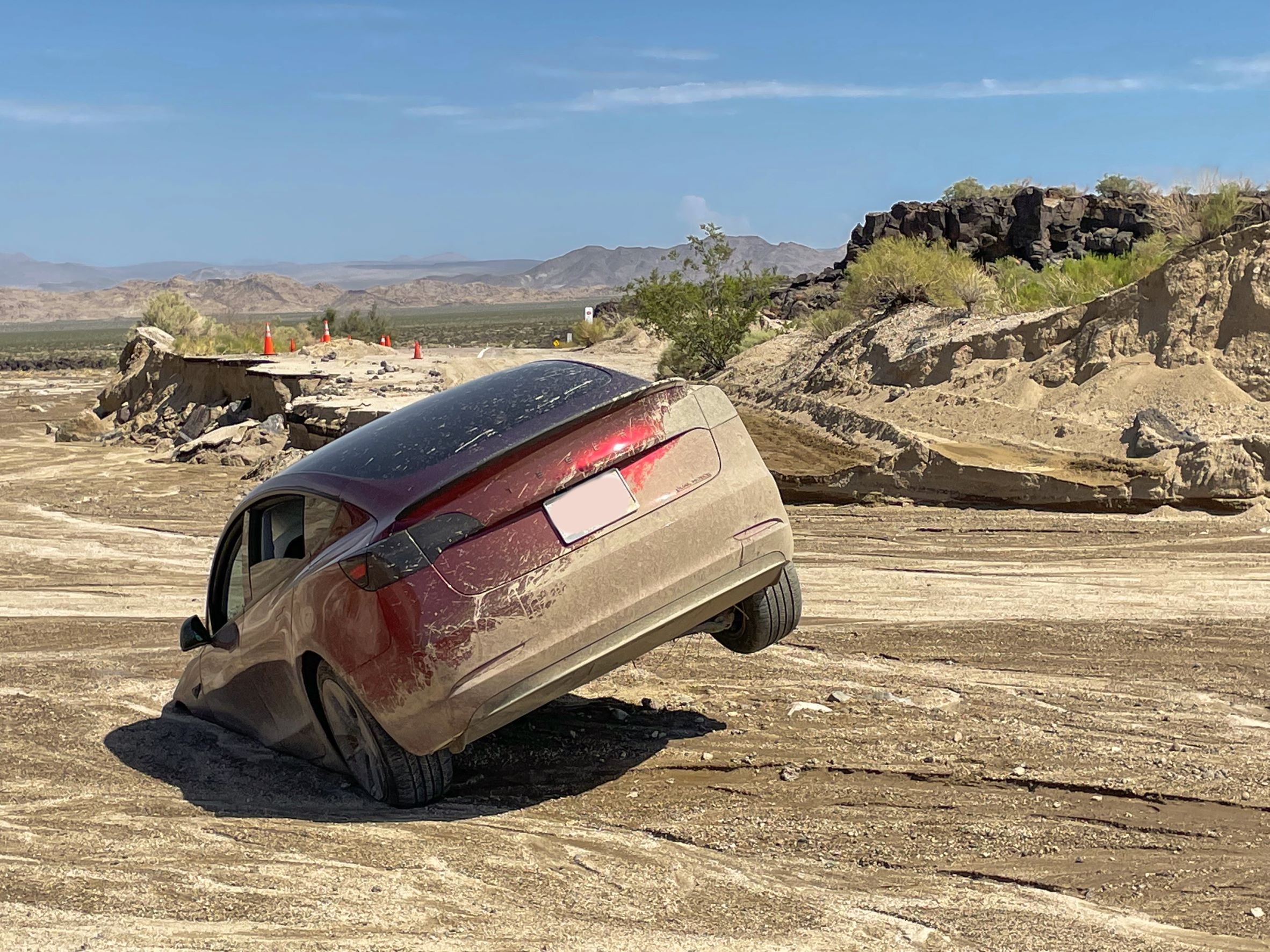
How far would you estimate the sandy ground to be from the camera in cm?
388

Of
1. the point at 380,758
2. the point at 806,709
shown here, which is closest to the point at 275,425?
the point at 806,709

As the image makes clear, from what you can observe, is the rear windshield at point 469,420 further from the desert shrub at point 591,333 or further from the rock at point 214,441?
the desert shrub at point 591,333

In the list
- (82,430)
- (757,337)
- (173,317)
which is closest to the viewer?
(757,337)

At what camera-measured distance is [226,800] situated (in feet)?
17.3

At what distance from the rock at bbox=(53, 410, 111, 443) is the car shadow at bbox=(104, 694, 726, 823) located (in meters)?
23.5

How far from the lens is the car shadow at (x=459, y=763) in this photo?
16.9 ft

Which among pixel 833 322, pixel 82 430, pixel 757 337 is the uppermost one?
pixel 833 322

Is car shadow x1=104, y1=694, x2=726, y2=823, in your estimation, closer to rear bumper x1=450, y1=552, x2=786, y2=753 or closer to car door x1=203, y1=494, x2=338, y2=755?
car door x1=203, y1=494, x2=338, y2=755

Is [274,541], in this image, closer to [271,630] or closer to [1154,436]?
[271,630]

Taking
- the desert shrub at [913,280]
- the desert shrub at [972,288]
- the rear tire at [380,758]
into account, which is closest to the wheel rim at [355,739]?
the rear tire at [380,758]

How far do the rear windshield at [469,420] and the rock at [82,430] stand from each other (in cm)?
2444

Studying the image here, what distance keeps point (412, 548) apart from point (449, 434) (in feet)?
2.34

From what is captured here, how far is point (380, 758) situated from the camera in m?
5.01

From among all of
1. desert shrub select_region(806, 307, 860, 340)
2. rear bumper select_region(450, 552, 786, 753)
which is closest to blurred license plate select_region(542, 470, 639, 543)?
rear bumper select_region(450, 552, 786, 753)
